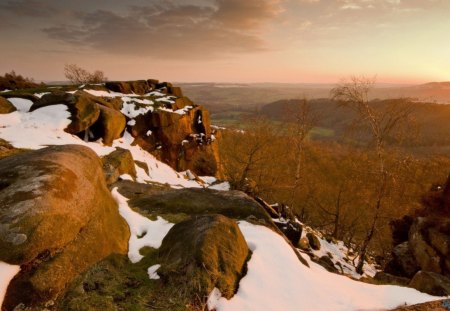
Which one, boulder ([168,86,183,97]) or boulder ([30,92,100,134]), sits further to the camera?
boulder ([168,86,183,97])

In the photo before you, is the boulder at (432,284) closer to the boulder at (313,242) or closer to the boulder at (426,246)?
the boulder at (426,246)

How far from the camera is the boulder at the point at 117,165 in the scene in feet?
48.9

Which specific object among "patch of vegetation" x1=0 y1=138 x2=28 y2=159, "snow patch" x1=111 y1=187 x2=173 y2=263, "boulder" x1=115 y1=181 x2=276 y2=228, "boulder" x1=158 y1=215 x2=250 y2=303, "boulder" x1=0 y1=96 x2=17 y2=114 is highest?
"boulder" x1=0 y1=96 x2=17 y2=114

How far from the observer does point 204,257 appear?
254 inches

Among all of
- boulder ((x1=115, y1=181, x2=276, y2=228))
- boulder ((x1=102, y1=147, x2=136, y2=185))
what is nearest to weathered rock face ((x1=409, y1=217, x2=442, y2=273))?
boulder ((x1=115, y1=181, x2=276, y2=228))

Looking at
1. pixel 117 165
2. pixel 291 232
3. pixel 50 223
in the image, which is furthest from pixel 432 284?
pixel 117 165

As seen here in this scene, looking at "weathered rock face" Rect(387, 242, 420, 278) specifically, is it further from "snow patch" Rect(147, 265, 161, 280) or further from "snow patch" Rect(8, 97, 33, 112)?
"snow patch" Rect(8, 97, 33, 112)

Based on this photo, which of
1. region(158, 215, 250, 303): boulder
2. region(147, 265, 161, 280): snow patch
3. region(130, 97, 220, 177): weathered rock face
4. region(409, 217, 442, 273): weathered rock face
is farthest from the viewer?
region(130, 97, 220, 177): weathered rock face

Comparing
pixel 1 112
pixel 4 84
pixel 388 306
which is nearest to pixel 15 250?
pixel 388 306

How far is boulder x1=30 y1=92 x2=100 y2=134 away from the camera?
21.1 m

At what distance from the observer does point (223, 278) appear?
252 inches

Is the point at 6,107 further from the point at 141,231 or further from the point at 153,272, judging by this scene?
the point at 153,272

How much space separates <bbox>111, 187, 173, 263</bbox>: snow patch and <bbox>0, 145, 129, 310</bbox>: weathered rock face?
0.30 metres

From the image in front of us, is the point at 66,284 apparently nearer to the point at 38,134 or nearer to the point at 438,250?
the point at 38,134
